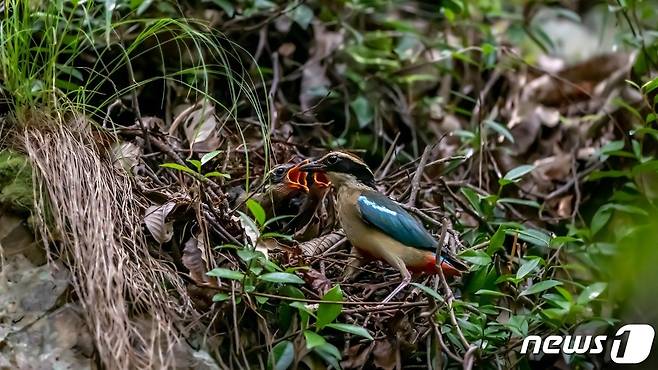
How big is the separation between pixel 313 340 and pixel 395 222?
0.78m

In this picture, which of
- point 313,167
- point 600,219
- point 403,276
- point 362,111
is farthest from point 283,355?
point 362,111

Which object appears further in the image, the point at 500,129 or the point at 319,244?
the point at 500,129

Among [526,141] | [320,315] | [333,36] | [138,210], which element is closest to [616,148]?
[526,141]

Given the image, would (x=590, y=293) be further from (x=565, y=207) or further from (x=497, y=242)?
(x=565, y=207)

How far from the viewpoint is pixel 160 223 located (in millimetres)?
3469

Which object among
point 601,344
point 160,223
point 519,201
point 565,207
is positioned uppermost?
point 160,223

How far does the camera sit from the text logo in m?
3.51

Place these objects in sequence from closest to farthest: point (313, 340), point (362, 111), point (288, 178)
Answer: point (313, 340) → point (288, 178) → point (362, 111)

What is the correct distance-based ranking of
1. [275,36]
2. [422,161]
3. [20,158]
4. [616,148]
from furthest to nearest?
[275,36], [616,148], [422,161], [20,158]

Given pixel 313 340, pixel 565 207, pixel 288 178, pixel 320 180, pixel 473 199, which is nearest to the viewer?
pixel 313 340

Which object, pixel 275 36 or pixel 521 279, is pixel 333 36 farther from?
pixel 521 279

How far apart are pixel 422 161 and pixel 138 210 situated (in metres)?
1.29

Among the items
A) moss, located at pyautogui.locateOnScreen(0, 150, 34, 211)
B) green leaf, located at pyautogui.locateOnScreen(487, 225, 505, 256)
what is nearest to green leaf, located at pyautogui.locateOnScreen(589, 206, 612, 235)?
green leaf, located at pyautogui.locateOnScreen(487, 225, 505, 256)

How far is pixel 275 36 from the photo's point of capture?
5566 mm
